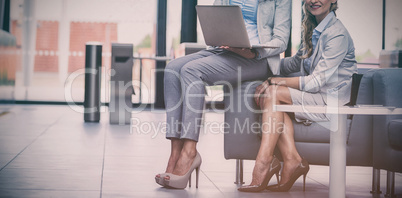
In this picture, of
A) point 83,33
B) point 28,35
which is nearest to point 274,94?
point 83,33

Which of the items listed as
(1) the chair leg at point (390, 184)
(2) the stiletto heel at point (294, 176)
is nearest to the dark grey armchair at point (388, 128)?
(1) the chair leg at point (390, 184)

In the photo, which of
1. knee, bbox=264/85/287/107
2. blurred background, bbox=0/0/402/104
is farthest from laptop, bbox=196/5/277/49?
blurred background, bbox=0/0/402/104

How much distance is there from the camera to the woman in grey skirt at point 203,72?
103 inches

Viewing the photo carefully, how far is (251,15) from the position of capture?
284 cm

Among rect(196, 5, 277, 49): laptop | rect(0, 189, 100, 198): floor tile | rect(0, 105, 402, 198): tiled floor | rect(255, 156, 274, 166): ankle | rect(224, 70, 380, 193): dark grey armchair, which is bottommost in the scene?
rect(0, 105, 402, 198): tiled floor

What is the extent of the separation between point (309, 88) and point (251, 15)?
54 cm

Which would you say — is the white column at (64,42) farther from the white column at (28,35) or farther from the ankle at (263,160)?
the ankle at (263,160)

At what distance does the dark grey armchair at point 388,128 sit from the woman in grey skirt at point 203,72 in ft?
1.70

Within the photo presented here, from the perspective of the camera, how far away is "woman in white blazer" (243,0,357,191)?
2492mm

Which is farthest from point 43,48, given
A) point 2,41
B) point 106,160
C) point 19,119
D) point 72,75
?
point 106,160

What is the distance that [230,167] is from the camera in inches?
136

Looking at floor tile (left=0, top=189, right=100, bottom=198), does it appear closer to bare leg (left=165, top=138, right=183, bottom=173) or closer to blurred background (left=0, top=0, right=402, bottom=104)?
bare leg (left=165, top=138, right=183, bottom=173)

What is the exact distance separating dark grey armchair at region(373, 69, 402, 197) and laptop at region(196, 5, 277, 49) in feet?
1.99

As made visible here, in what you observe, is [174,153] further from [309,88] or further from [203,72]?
[309,88]
